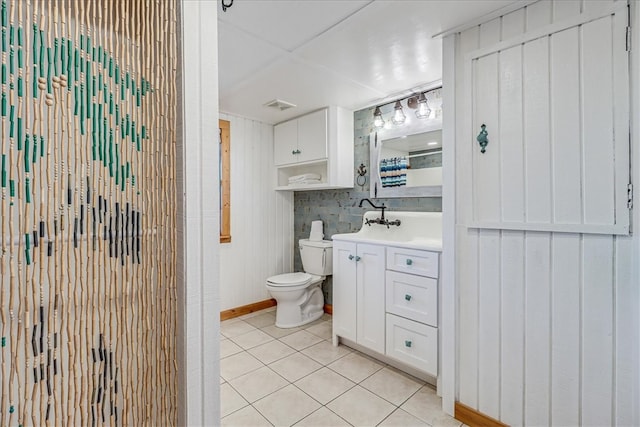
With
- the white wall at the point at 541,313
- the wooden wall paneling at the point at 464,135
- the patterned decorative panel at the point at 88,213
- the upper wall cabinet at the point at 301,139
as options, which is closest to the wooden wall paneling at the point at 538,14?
the white wall at the point at 541,313

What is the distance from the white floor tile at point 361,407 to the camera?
5.83ft

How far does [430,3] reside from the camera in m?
1.51

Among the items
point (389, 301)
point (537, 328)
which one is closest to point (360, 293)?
point (389, 301)

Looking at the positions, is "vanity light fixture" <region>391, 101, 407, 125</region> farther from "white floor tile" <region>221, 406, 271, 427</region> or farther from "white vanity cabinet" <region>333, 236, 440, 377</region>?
"white floor tile" <region>221, 406, 271, 427</region>

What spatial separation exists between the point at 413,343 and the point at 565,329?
3.05ft

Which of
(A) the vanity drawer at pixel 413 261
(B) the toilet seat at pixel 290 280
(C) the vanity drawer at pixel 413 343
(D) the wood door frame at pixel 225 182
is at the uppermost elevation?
(D) the wood door frame at pixel 225 182

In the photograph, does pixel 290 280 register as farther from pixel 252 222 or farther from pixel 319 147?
pixel 319 147

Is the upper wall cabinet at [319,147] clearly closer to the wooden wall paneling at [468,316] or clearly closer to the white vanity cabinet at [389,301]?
the white vanity cabinet at [389,301]

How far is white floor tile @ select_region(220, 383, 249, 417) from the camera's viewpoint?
1.86 m

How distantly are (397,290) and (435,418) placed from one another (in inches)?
30.6

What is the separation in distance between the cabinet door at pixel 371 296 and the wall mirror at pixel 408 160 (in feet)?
2.22

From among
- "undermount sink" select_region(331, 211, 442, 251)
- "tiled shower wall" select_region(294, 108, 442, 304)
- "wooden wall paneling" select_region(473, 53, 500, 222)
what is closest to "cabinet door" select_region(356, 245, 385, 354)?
"undermount sink" select_region(331, 211, 442, 251)

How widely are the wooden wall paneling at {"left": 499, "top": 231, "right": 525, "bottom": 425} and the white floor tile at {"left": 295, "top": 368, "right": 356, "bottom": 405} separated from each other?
93 centimetres

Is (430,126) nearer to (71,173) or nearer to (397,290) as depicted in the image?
(397,290)
